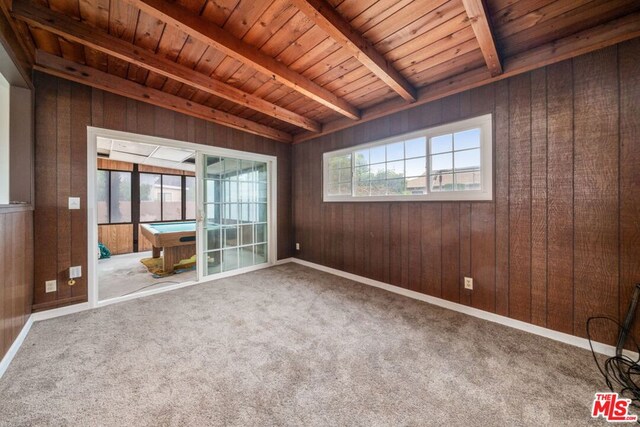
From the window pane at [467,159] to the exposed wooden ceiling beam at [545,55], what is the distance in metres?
0.62

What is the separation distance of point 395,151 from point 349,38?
5.08 ft

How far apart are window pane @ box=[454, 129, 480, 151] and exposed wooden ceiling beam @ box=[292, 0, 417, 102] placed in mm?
742

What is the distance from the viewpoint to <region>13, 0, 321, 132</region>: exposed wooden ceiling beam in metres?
1.59

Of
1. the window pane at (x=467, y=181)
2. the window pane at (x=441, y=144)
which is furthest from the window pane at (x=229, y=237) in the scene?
the window pane at (x=467, y=181)

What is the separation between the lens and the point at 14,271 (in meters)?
1.78

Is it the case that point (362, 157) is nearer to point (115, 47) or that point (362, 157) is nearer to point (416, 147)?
point (416, 147)

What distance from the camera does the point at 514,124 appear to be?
6.90 ft

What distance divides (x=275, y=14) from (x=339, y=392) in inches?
99.6

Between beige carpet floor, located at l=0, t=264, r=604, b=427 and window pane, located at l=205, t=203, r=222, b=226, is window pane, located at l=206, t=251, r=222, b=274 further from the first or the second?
beige carpet floor, located at l=0, t=264, r=604, b=427

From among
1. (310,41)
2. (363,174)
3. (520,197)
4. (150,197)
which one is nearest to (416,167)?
(363,174)

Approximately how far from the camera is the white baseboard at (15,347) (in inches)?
60.8

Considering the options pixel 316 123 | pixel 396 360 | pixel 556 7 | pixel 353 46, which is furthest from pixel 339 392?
pixel 316 123

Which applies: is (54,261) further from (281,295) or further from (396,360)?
(396,360)

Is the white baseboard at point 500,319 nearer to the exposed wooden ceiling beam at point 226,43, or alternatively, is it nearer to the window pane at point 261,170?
the window pane at point 261,170
